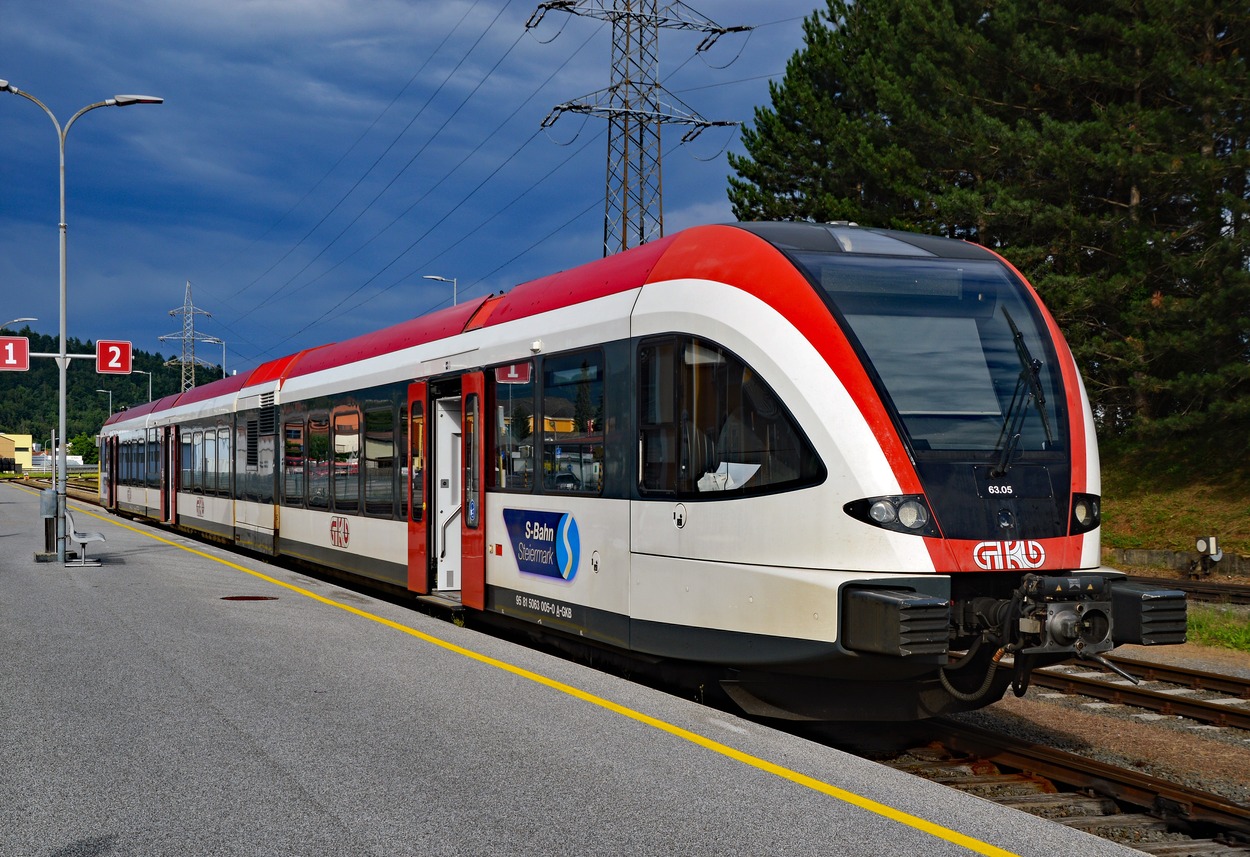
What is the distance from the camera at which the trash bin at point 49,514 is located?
1706 centimetres

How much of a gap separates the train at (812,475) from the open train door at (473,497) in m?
0.48

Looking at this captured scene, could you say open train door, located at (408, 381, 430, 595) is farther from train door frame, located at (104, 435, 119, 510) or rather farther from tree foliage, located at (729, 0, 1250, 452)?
train door frame, located at (104, 435, 119, 510)

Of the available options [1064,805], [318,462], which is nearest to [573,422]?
[1064,805]

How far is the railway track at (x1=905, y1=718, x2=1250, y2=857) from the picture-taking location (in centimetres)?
568

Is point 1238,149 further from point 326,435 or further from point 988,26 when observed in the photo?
point 326,435

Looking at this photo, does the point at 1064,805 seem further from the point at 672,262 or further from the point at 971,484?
the point at 672,262

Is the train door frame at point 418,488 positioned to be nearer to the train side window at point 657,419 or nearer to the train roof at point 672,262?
the train roof at point 672,262

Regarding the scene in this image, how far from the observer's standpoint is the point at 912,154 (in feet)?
88.6

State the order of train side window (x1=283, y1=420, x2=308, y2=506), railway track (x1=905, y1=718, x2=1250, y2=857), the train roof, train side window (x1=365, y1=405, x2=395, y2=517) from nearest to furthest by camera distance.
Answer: railway track (x1=905, y1=718, x2=1250, y2=857), the train roof, train side window (x1=365, y1=405, x2=395, y2=517), train side window (x1=283, y1=420, x2=308, y2=506)

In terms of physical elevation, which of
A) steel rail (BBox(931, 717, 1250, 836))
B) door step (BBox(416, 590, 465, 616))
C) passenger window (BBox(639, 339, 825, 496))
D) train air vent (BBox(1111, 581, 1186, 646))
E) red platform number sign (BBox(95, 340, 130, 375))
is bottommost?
steel rail (BBox(931, 717, 1250, 836))

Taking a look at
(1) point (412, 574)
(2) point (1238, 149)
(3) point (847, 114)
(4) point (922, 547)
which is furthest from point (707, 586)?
(3) point (847, 114)

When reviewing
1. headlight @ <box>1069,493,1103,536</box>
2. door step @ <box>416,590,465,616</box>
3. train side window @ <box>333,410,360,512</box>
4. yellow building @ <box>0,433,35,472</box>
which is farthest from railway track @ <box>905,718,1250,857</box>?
yellow building @ <box>0,433,35,472</box>

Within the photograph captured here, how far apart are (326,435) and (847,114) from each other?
802 inches

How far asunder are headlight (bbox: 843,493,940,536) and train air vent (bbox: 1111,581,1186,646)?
1.18 meters
